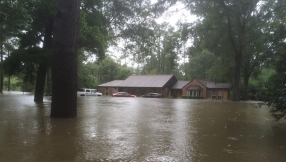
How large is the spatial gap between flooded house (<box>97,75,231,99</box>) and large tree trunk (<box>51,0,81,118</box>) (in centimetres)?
4050

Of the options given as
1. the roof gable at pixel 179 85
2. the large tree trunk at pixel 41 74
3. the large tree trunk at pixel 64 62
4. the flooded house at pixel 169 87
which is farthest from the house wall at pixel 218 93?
the large tree trunk at pixel 64 62

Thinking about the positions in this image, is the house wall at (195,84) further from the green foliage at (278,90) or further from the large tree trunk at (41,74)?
the green foliage at (278,90)

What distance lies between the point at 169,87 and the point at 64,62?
143 feet

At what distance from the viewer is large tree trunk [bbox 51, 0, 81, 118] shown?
8812mm

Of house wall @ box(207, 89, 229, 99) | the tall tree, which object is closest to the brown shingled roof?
house wall @ box(207, 89, 229, 99)

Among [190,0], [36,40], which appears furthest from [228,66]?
[36,40]

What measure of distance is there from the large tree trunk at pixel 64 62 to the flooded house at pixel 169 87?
4050cm

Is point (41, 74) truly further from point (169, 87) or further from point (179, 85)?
point (179, 85)

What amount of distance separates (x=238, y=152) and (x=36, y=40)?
680 inches

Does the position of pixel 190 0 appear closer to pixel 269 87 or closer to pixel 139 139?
pixel 269 87

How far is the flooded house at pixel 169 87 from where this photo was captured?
1850 inches

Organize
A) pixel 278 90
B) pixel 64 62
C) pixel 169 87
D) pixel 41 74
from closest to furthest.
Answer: pixel 278 90, pixel 64 62, pixel 41 74, pixel 169 87

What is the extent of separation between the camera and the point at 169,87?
51.7 meters

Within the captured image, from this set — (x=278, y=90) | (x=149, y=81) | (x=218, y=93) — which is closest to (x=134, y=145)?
(x=278, y=90)
